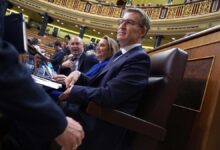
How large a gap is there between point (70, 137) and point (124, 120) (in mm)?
607

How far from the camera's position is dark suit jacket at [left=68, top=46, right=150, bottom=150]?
4.69ft

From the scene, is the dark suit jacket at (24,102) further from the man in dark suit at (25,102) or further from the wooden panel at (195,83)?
the wooden panel at (195,83)

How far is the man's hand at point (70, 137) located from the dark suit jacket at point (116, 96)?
58cm

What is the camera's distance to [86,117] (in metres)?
1.66

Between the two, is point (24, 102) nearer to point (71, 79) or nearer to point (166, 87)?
point (166, 87)

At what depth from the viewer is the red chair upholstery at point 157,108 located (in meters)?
1.34

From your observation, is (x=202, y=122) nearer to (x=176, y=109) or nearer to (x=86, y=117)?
(x=176, y=109)

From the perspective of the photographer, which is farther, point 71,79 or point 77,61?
point 77,61

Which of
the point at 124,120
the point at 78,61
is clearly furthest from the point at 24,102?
the point at 78,61

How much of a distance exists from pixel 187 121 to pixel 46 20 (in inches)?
686

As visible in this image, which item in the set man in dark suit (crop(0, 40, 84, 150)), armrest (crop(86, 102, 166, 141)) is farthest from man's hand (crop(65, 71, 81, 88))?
man in dark suit (crop(0, 40, 84, 150))

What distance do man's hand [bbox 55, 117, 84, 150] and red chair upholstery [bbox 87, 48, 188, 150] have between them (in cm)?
53

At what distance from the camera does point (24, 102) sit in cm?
62

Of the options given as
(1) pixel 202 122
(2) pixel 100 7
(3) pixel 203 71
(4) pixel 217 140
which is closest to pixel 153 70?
(3) pixel 203 71
